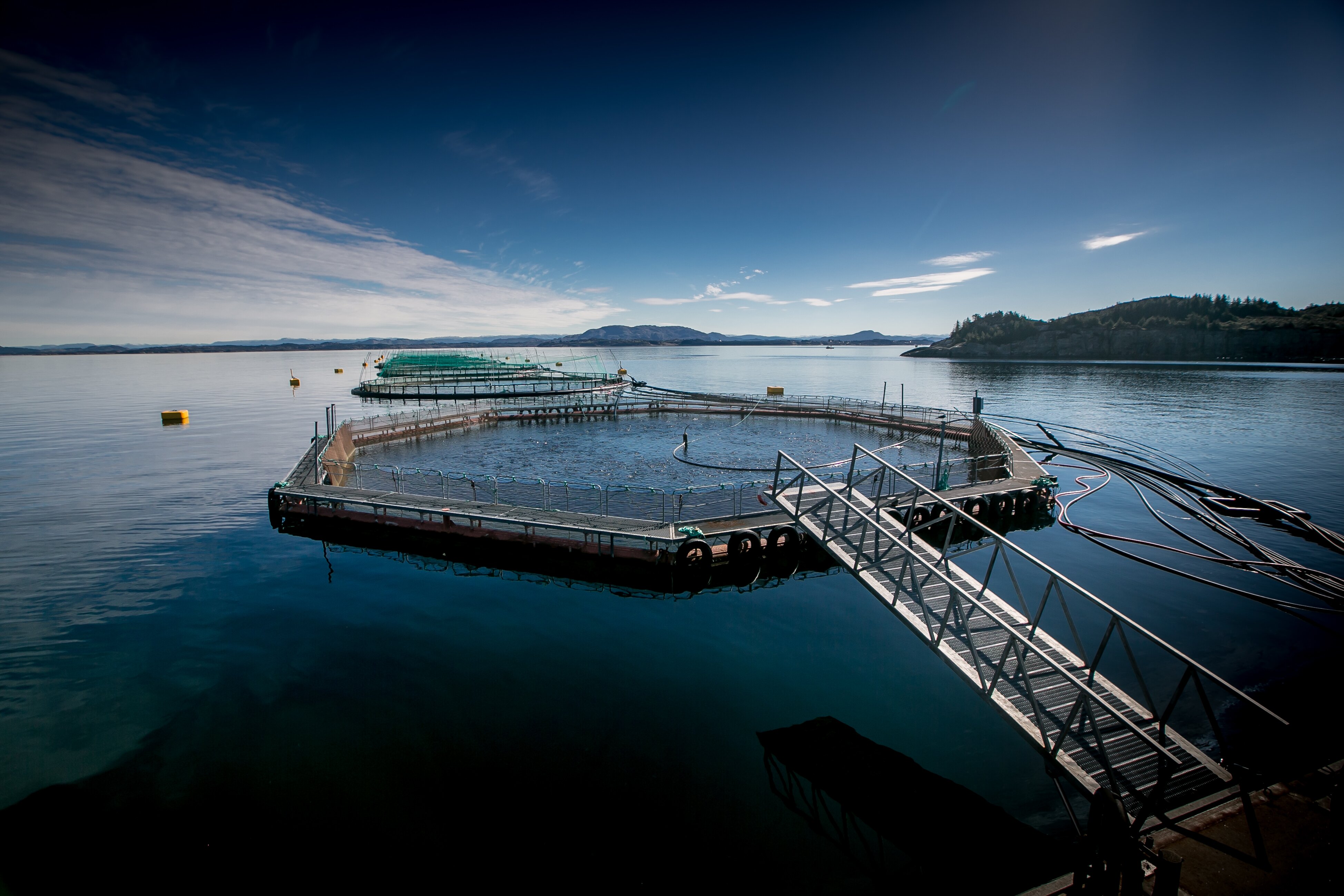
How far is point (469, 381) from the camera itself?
109m

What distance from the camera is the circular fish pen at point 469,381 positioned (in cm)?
9362

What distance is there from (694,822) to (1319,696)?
16133 mm

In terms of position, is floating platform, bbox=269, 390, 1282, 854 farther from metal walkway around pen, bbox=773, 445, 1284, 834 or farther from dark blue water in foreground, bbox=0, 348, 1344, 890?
dark blue water in foreground, bbox=0, 348, 1344, 890

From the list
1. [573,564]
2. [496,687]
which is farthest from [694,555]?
[496,687]

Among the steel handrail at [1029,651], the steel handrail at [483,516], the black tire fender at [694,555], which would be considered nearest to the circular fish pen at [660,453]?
the steel handrail at [483,516]

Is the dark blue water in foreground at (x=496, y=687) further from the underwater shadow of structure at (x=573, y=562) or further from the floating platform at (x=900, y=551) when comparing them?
the floating platform at (x=900, y=551)

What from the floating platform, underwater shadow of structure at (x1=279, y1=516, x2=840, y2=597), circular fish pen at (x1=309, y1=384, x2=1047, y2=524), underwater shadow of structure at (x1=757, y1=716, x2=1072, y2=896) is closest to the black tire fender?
the floating platform

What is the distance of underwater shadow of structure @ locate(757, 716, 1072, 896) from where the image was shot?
8844mm

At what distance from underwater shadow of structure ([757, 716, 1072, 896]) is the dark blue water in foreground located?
0.39 m

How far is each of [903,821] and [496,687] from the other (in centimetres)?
978

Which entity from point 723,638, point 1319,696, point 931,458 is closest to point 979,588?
point 723,638

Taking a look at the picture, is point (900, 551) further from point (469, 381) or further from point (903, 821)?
point (469, 381)

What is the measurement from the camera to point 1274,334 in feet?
586

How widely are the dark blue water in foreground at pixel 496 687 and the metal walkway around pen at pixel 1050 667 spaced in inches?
73.7
